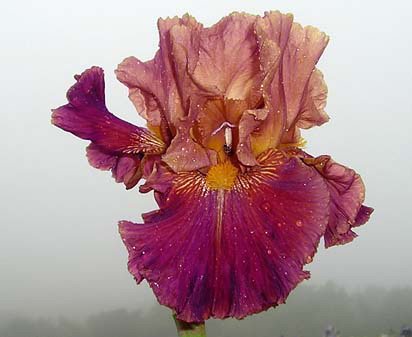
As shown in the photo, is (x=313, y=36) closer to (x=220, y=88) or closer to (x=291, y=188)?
(x=220, y=88)

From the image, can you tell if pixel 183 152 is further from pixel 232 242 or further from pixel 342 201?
pixel 342 201

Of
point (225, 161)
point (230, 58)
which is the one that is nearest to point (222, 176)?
point (225, 161)

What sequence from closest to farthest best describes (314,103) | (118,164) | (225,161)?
(225,161) → (314,103) → (118,164)

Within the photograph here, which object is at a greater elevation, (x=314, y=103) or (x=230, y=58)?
(x=230, y=58)

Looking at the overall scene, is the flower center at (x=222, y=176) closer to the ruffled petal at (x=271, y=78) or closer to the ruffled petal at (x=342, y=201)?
the ruffled petal at (x=271, y=78)

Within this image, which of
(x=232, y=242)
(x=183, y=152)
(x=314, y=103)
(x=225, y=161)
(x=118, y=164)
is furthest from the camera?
(x=118, y=164)

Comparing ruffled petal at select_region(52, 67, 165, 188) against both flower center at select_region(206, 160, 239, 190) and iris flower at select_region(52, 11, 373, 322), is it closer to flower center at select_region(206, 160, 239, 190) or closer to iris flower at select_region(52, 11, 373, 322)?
iris flower at select_region(52, 11, 373, 322)

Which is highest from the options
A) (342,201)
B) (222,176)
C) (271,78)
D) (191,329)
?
(271,78)

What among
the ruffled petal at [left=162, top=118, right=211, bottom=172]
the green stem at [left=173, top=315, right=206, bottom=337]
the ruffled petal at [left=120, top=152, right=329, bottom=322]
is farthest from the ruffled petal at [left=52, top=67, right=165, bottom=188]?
the green stem at [left=173, top=315, right=206, bottom=337]
